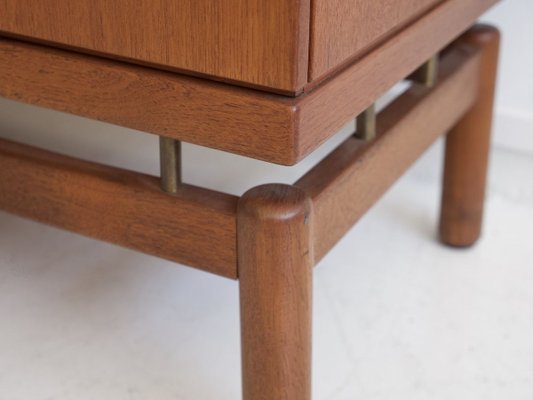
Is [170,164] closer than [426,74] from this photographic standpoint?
Yes

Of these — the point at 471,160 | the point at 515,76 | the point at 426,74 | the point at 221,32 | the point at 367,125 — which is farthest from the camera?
the point at 515,76

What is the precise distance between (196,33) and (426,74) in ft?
1.51

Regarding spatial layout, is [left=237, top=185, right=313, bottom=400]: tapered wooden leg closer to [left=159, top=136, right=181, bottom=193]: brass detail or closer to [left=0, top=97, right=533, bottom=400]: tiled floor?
[left=159, top=136, right=181, bottom=193]: brass detail

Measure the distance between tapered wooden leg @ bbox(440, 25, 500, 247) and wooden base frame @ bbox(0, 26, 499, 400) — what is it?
26cm


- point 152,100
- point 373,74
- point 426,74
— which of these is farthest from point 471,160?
point 152,100

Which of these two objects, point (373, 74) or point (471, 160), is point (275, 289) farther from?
point (471, 160)

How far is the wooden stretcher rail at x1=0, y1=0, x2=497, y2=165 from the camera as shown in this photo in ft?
2.35

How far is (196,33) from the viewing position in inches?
28.0

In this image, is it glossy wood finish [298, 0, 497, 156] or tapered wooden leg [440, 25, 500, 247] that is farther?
tapered wooden leg [440, 25, 500, 247]

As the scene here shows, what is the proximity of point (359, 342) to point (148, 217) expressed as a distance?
1.32 feet

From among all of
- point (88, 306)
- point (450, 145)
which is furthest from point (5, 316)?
point (450, 145)

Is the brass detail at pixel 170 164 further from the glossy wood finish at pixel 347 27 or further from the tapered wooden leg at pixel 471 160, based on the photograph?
the tapered wooden leg at pixel 471 160

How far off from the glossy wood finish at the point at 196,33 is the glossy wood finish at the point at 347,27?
2cm

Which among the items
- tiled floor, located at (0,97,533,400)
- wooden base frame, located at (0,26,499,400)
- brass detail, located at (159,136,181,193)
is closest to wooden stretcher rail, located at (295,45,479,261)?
wooden base frame, located at (0,26,499,400)
